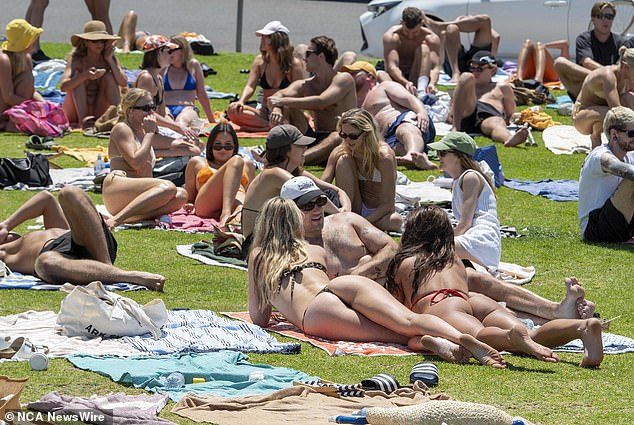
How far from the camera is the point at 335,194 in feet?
33.5

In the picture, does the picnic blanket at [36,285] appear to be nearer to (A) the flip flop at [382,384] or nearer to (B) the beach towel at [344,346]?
(B) the beach towel at [344,346]

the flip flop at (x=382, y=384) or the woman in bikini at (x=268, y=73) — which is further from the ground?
the flip flop at (x=382, y=384)

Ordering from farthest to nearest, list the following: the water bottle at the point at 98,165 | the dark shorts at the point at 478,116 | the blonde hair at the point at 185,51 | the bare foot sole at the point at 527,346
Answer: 1. the dark shorts at the point at 478,116
2. the blonde hair at the point at 185,51
3. the water bottle at the point at 98,165
4. the bare foot sole at the point at 527,346

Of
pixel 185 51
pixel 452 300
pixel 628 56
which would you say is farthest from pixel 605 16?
pixel 452 300

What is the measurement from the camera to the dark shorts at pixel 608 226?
35.1ft

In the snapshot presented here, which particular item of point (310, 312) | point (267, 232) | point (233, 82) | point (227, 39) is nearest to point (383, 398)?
point (310, 312)

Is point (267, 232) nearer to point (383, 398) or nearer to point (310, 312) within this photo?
point (310, 312)

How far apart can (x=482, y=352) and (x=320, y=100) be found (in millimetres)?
6958

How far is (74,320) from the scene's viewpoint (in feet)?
23.7

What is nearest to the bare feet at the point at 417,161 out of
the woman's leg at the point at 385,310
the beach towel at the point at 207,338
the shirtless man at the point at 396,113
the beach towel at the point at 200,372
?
the shirtless man at the point at 396,113

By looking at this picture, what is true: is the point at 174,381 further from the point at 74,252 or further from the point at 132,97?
the point at 132,97

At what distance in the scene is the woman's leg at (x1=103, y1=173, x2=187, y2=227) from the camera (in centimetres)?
1097

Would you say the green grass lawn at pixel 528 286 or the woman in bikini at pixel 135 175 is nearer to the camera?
the green grass lawn at pixel 528 286

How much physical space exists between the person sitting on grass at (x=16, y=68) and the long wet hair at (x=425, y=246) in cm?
853
